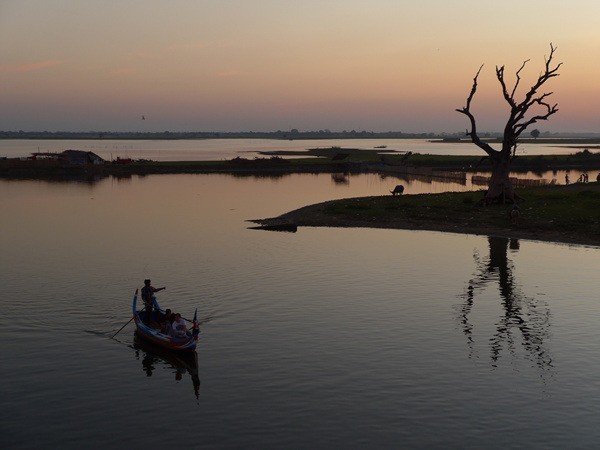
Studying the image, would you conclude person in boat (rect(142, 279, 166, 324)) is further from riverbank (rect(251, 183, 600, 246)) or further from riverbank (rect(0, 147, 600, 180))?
riverbank (rect(0, 147, 600, 180))

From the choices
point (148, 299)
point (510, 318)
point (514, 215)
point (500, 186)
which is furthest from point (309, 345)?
point (500, 186)

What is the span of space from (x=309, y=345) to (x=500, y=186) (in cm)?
4963

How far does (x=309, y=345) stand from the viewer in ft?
104

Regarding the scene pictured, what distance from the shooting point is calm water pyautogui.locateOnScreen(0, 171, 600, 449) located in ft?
75.9

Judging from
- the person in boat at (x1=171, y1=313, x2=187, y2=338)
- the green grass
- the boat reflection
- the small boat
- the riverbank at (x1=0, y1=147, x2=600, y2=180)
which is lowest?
the boat reflection

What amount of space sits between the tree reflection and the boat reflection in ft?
40.0

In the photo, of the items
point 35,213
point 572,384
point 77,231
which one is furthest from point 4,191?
point 572,384

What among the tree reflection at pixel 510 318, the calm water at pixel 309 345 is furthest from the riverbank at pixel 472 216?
the tree reflection at pixel 510 318

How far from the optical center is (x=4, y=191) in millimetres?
113500

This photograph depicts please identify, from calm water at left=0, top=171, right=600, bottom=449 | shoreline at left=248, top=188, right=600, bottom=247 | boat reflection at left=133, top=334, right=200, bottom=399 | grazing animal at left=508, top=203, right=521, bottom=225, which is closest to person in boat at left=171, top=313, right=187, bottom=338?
boat reflection at left=133, top=334, right=200, bottom=399

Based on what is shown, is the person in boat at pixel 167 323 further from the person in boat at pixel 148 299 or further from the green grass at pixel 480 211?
the green grass at pixel 480 211

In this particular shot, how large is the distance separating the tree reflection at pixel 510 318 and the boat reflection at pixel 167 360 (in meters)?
12.2

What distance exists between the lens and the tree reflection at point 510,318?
31.1 metres

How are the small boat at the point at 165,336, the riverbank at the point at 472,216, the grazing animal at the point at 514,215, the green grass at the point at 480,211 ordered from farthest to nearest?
1. the grazing animal at the point at 514,215
2. the green grass at the point at 480,211
3. the riverbank at the point at 472,216
4. the small boat at the point at 165,336
